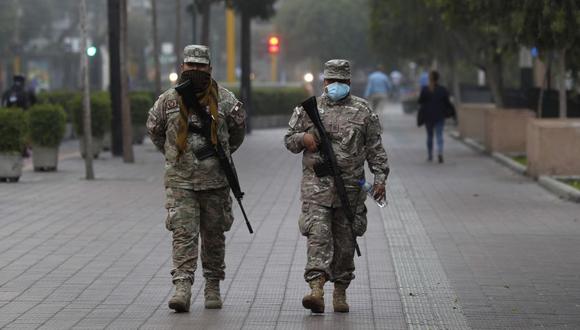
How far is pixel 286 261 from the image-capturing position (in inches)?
442

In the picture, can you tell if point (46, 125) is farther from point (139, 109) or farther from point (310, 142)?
point (310, 142)

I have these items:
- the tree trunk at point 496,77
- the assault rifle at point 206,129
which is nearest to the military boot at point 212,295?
the assault rifle at point 206,129

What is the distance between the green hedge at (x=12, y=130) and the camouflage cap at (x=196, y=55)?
10.9 meters

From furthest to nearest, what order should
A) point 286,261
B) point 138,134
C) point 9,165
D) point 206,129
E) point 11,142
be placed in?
point 138,134
point 11,142
point 9,165
point 286,261
point 206,129

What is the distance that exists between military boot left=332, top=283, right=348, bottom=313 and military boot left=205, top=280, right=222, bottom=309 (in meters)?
0.77

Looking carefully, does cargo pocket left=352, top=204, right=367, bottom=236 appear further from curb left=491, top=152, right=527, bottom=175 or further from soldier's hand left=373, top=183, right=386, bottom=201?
curb left=491, top=152, right=527, bottom=175

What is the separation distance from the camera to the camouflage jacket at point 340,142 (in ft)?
28.6

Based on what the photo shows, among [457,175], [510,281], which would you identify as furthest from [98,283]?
[457,175]

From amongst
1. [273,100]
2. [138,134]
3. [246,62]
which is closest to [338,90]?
[138,134]

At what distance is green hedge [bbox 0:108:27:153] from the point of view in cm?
1920

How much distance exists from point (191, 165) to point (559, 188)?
9.18 metres

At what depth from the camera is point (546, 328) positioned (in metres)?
8.34

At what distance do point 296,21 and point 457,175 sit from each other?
5720cm

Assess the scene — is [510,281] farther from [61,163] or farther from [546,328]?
[61,163]
